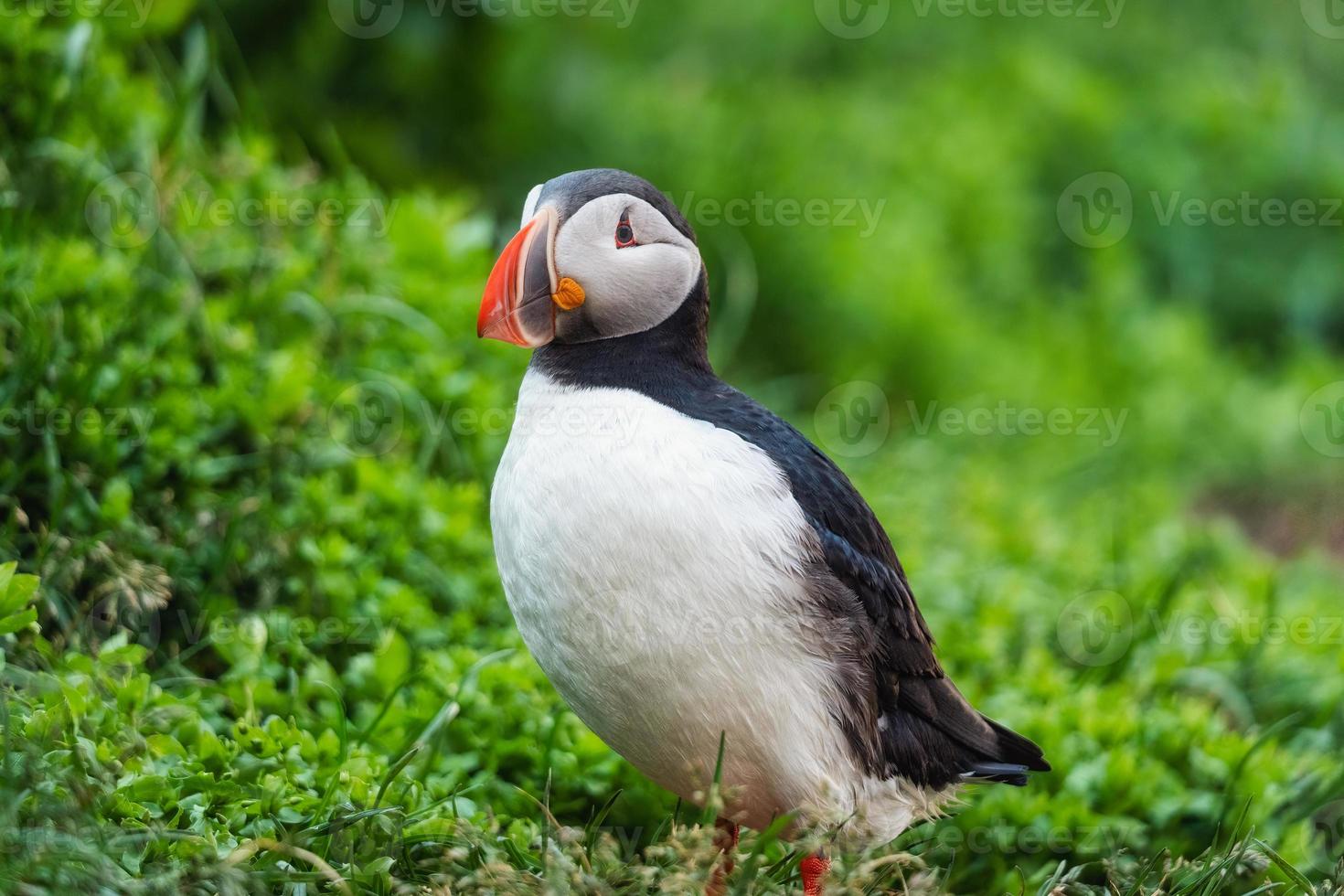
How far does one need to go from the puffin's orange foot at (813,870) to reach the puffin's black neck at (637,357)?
3.17ft

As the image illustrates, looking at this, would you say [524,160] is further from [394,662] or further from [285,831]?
[285,831]

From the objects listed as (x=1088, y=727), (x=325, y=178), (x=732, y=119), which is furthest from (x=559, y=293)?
(x=732, y=119)

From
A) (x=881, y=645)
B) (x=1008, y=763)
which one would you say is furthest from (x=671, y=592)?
(x=1008, y=763)

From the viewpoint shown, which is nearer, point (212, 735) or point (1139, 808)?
point (212, 735)

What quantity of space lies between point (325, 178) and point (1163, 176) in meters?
5.20

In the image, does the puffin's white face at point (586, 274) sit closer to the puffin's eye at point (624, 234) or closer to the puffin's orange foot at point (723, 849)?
the puffin's eye at point (624, 234)

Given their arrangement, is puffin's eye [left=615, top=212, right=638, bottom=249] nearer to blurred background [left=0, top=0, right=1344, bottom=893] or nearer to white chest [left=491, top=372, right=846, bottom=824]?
white chest [left=491, top=372, right=846, bottom=824]

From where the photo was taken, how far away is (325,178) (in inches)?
215

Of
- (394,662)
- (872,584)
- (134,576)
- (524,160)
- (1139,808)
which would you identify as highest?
(524,160)

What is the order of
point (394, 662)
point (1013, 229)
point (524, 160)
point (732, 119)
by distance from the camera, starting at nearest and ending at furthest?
1. point (394, 662)
2. point (524, 160)
3. point (732, 119)
4. point (1013, 229)

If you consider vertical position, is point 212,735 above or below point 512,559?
below

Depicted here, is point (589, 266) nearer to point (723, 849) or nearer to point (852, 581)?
point (852, 581)

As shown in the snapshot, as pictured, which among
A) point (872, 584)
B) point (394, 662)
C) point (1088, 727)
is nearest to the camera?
point (872, 584)

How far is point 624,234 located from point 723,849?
1.24 metres
